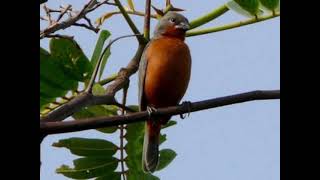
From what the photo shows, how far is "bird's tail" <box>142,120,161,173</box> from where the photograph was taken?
3.65 m

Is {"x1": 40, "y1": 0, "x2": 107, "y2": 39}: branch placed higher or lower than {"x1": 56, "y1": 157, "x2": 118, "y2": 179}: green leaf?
higher

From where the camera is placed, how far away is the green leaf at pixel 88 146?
3439 mm

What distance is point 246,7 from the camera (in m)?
3.53

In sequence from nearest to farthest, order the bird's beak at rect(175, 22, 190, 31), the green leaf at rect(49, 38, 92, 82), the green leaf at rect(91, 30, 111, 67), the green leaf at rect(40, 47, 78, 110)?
the green leaf at rect(40, 47, 78, 110) < the green leaf at rect(49, 38, 92, 82) < the green leaf at rect(91, 30, 111, 67) < the bird's beak at rect(175, 22, 190, 31)

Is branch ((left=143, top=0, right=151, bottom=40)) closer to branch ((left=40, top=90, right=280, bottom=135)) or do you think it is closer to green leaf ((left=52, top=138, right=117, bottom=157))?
green leaf ((left=52, top=138, right=117, bottom=157))

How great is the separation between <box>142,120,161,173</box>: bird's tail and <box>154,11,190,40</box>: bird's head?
3.07ft

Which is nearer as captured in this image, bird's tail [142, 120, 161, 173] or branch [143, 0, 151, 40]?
bird's tail [142, 120, 161, 173]

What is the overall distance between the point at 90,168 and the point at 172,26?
1.88m

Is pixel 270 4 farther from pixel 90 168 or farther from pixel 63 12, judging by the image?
pixel 90 168

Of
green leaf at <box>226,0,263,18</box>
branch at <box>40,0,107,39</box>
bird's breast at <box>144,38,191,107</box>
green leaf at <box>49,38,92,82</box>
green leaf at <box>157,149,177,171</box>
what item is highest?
green leaf at <box>226,0,263,18</box>

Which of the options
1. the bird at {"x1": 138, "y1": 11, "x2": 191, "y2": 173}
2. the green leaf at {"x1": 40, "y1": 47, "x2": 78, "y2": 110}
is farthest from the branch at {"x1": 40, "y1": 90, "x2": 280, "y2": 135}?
the bird at {"x1": 138, "y1": 11, "x2": 191, "y2": 173}

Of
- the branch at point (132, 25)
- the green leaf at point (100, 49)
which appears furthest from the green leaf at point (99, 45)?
the branch at point (132, 25)

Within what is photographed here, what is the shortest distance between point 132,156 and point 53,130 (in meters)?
1.87
